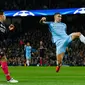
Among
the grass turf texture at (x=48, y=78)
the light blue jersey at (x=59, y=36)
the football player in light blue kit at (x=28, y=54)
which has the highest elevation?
the light blue jersey at (x=59, y=36)

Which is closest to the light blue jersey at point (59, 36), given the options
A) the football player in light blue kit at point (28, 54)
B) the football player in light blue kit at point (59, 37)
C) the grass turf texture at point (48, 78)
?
the football player in light blue kit at point (59, 37)

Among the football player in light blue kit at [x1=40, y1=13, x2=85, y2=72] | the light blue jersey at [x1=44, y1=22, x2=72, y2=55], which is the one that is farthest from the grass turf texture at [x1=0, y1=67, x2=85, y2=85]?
the light blue jersey at [x1=44, y1=22, x2=72, y2=55]

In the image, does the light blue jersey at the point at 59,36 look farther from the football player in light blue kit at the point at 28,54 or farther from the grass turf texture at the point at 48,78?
the football player in light blue kit at the point at 28,54

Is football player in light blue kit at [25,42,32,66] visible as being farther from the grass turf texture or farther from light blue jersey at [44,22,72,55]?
the grass turf texture

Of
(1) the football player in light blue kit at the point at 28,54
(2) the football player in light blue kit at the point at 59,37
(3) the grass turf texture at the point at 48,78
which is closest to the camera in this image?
(3) the grass turf texture at the point at 48,78

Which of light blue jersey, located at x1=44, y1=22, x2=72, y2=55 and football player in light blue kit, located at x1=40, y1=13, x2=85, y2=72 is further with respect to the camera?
light blue jersey, located at x1=44, y1=22, x2=72, y2=55

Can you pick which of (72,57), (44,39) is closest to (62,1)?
(44,39)

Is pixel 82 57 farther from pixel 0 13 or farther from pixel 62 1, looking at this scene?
pixel 0 13

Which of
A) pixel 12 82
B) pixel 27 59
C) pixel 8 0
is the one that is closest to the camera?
pixel 12 82

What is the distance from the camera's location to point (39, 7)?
35.1 meters

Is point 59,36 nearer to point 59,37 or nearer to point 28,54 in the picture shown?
point 59,37

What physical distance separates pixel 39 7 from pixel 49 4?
33.2 inches

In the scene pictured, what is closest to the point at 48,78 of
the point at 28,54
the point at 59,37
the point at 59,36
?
the point at 59,37

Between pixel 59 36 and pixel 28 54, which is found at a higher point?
pixel 59 36
